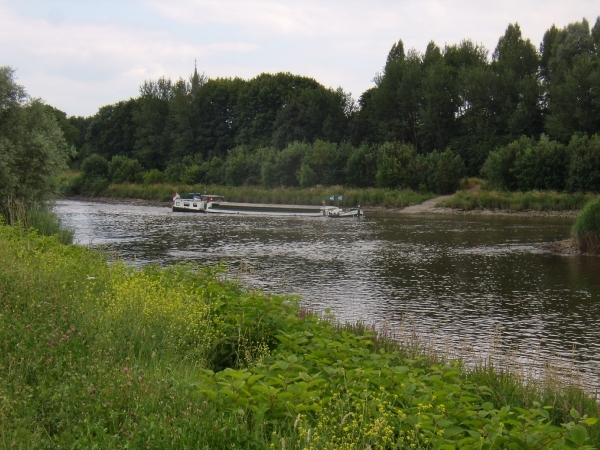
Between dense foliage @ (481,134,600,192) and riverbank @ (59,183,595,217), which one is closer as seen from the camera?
riverbank @ (59,183,595,217)

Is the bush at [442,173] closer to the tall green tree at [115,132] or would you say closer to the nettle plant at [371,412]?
the tall green tree at [115,132]

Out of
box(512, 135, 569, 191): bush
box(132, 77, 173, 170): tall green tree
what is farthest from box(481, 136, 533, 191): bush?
box(132, 77, 173, 170): tall green tree

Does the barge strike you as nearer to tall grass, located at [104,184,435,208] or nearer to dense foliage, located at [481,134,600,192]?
tall grass, located at [104,184,435,208]

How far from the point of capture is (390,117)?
286 ft

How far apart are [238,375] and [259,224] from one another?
43.4 meters

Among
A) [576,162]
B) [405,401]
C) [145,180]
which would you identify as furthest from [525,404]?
[145,180]

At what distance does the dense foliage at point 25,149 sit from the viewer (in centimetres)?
2428

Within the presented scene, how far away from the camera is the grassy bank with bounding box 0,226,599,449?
5145 mm

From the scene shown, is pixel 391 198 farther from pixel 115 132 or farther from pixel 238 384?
pixel 238 384

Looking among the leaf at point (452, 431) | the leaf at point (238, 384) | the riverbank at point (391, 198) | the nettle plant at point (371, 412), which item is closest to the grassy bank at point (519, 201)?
the riverbank at point (391, 198)

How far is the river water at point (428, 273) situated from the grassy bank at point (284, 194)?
70.0ft

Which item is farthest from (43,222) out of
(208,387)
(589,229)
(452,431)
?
(589,229)

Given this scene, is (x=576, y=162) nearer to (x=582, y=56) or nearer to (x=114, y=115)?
(x=582, y=56)

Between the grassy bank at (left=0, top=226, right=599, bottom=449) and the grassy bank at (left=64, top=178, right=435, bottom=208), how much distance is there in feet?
197
